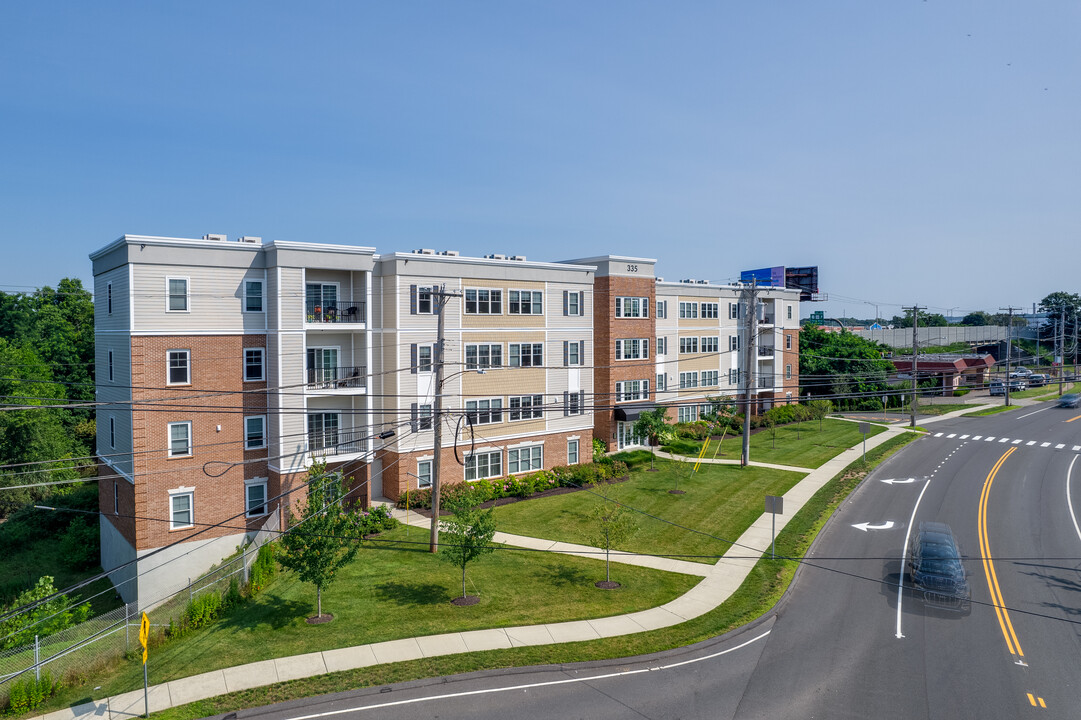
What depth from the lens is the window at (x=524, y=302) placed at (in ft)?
120

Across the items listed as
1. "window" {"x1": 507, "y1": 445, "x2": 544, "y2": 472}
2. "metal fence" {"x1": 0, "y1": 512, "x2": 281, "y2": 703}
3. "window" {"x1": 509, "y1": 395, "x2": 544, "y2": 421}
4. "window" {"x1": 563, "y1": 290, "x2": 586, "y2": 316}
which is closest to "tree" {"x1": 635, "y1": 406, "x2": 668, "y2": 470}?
"window" {"x1": 507, "y1": 445, "x2": 544, "y2": 472}

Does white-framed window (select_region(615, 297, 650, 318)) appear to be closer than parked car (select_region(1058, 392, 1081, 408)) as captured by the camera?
Yes

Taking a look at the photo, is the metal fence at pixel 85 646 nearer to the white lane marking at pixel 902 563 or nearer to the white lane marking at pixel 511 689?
the white lane marking at pixel 511 689

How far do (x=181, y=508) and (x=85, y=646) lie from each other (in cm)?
869

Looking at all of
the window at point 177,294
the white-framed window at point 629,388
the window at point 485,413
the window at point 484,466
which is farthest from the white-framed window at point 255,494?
the white-framed window at point 629,388

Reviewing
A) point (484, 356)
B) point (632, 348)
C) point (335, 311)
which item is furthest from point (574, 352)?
point (335, 311)

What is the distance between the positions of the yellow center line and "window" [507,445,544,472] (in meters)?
21.3

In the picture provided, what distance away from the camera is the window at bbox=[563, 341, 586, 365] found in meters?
39.2

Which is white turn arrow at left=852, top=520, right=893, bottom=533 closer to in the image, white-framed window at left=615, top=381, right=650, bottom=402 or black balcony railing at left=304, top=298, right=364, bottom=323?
white-framed window at left=615, top=381, right=650, bottom=402

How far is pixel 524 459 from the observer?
37.7 meters

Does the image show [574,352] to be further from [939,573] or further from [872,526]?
[939,573]

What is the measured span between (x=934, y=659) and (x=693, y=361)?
3508cm

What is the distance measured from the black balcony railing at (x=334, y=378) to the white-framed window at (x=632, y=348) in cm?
1742

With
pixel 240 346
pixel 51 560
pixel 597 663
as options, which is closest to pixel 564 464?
pixel 240 346
